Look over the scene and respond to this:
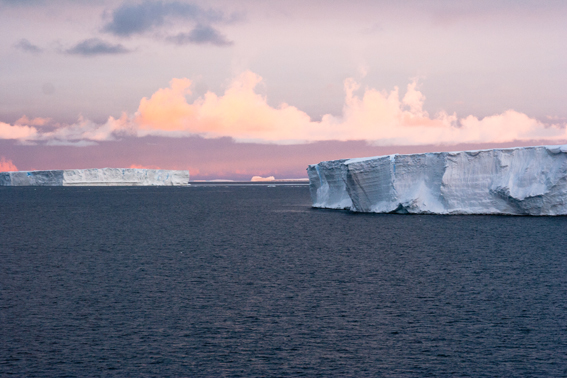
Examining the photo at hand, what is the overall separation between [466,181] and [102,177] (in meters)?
89.1

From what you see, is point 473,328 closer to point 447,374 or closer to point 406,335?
point 406,335

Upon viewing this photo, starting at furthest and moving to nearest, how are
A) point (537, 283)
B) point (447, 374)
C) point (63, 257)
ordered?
point (63, 257), point (537, 283), point (447, 374)

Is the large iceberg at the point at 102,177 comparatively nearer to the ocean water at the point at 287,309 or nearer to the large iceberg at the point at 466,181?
the large iceberg at the point at 466,181

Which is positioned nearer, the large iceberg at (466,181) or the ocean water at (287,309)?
the ocean water at (287,309)

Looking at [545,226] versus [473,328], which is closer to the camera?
[473,328]

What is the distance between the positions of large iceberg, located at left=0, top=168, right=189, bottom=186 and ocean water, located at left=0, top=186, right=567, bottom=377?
87404 mm

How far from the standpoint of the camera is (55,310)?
830 centimetres

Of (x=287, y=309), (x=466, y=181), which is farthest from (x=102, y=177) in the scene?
(x=287, y=309)

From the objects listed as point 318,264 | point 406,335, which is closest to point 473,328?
point 406,335

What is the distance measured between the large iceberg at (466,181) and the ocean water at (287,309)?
28.4 feet

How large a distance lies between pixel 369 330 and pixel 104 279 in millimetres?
6331

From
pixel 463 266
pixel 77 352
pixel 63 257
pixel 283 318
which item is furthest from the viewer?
pixel 63 257

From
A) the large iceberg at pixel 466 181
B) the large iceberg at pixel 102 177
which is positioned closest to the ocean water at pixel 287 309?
the large iceberg at pixel 466 181

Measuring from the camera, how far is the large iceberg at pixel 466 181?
25.0 meters
